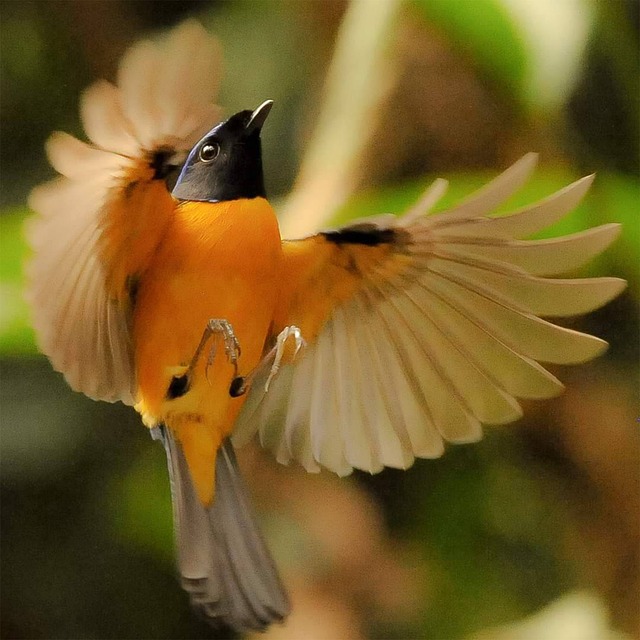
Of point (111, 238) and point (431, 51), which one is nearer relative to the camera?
point (111, 238)

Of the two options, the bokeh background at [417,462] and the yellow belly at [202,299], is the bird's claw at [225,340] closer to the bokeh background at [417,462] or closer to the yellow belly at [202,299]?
the yellow belly at [202,299]

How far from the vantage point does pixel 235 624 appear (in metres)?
0.82

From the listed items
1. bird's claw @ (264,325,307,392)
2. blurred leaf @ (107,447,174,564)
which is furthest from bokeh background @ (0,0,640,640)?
bird's claw @ (264,325,307,392)

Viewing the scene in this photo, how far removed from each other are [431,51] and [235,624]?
2.04 ft

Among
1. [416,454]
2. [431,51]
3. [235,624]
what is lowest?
[235,624]

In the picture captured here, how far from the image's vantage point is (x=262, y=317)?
77cm

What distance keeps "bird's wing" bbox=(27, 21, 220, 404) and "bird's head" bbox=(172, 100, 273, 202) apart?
0.04 meters

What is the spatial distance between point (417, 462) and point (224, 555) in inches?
8.5

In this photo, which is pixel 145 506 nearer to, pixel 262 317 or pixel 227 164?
pixel 262 317

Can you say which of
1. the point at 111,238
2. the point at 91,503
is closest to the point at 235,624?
the point at 91,503

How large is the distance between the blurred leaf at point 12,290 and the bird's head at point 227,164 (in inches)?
7.9

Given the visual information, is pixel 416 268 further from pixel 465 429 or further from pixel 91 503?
pixel 91 503

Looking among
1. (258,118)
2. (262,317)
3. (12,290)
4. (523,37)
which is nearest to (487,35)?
(523,37)

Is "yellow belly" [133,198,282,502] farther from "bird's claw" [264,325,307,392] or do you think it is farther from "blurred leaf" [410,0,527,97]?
"blurred leaf" [410,0,527,97]
